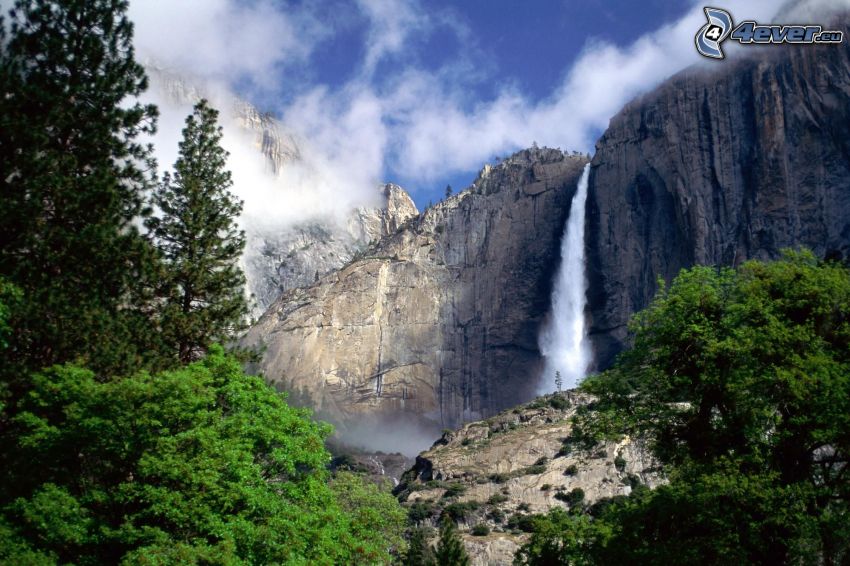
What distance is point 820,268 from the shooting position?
22344 mm

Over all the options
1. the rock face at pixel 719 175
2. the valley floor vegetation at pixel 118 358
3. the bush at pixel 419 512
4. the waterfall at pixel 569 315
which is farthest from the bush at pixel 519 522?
the waterfall at pixel 569 315

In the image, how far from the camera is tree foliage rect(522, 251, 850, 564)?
19.1m

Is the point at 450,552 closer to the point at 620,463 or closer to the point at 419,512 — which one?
the point at 419,512

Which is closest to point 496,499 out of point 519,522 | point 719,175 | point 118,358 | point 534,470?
point 519,522

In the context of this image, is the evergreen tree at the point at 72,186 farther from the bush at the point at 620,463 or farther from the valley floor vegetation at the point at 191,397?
the bush at the point at 620,463

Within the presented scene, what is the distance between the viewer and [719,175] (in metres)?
95.2

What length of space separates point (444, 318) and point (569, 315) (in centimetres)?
2215

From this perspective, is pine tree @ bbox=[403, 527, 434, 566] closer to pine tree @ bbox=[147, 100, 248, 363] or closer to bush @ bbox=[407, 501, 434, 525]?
bush @ bbox=[407, 501, 434, 525]

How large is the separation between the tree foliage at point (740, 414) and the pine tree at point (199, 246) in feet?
43.2

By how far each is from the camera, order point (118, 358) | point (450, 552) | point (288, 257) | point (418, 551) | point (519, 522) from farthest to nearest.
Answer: point (288, 257)
point (519, 522)
point (418, 551)
point (450, 552)
point (118, 358)

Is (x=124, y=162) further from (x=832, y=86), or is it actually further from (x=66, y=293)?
(x=832, y=86)

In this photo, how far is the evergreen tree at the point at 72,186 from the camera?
22.6 m

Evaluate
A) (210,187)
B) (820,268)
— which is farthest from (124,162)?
(820,268)

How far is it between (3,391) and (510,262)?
108m
